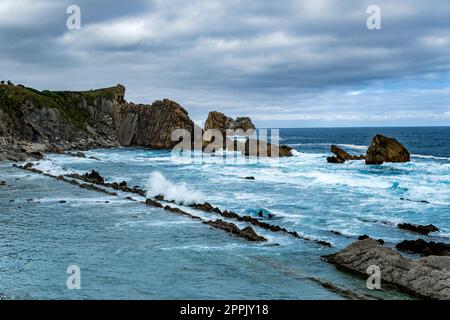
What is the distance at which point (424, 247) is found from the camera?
23.6 meters

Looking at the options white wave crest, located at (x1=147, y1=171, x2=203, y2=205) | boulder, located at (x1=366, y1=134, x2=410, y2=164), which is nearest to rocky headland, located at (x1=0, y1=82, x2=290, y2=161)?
boulder, located at (x1=366, y1=134, x2=410, y2=164)

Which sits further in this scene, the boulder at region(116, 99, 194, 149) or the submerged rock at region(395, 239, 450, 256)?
the boulder at region(116, 99, 194, 149)

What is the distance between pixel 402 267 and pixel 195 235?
1176cm

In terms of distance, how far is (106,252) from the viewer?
74.5 feet

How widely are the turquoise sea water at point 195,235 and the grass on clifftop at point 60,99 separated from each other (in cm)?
6433

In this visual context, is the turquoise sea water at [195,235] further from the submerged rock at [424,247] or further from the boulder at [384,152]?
the boulder at [384,152]

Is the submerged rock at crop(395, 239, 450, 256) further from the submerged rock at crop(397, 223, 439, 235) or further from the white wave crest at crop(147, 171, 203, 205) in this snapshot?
the white wave crest at crop(147, 171, 203, 205)

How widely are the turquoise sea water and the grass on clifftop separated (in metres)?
64.3

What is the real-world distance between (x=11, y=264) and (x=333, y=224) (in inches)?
754

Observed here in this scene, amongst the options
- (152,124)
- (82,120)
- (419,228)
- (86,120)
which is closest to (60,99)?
(86,120)

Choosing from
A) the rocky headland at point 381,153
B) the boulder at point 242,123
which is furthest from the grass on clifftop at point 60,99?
the rocky headland at point 381,153

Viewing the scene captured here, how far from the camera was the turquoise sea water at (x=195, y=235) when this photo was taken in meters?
17.6

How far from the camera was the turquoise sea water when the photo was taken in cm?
1759
